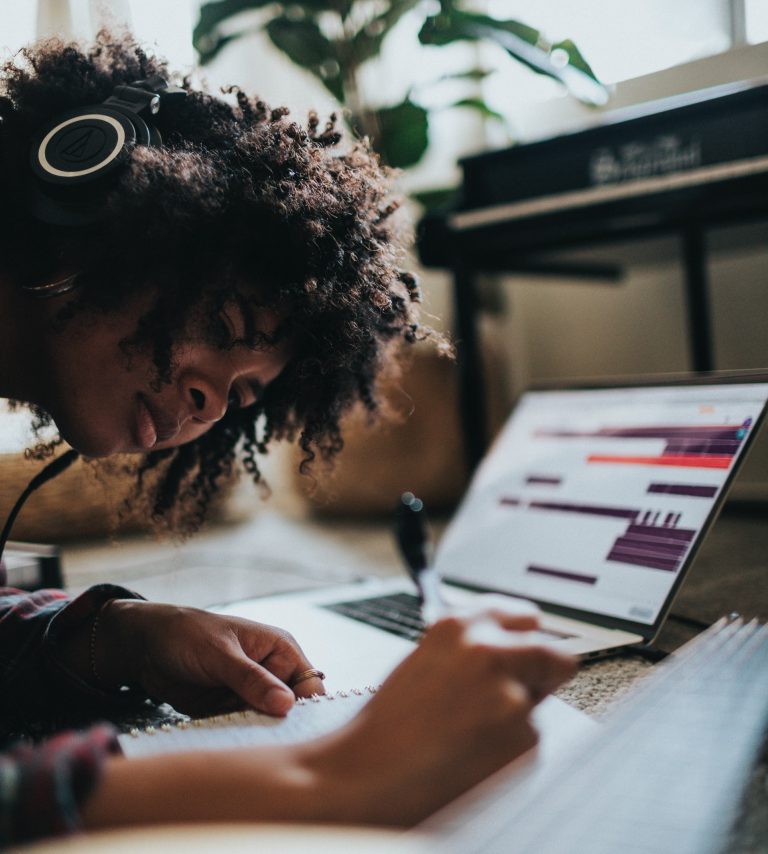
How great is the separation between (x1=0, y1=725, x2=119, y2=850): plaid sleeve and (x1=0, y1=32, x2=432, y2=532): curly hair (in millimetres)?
337

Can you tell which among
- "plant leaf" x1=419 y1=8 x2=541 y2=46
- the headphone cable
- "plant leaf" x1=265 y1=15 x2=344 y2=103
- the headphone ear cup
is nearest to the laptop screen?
the headphone cable

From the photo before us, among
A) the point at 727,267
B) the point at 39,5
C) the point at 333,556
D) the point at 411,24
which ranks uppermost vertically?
the point at 411,24

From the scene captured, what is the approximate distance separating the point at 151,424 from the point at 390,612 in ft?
1.01

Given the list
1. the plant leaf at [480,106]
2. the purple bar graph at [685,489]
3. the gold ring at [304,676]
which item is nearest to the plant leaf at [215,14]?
the plant leaf at [480,106]

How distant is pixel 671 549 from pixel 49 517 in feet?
2.07

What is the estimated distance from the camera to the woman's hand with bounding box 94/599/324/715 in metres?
0.50

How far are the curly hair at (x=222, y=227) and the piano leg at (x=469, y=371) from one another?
652 mm

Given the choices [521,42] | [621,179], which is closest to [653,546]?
[621,179]

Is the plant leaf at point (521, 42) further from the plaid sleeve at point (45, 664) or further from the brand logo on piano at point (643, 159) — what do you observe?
the plaid sleeve at point (45, 664)

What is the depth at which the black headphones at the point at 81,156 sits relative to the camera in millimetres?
542

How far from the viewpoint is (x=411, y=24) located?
1710 mm

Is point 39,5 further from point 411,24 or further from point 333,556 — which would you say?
point 411,24

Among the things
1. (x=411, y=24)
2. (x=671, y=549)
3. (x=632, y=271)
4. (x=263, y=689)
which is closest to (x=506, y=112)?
(x=411, y=24)

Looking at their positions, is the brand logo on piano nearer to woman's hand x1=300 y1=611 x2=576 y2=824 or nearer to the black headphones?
the black headphones
